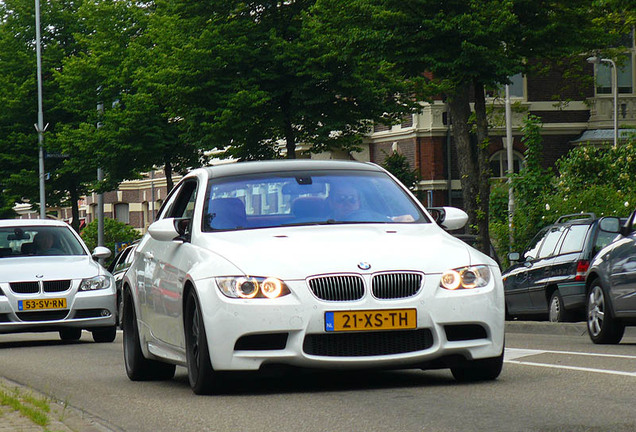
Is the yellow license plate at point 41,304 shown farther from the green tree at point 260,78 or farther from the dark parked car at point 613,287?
the green tree at point 260,78

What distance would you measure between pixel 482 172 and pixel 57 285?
10.0 m

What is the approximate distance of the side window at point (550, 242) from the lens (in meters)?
20.4

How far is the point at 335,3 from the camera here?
85.2 ft

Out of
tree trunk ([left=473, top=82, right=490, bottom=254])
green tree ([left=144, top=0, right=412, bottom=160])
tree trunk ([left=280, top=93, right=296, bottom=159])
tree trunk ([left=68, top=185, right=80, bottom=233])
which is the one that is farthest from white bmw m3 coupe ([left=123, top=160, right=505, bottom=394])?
tree trunk ([left=68, top=185, right=80, bottom=233])

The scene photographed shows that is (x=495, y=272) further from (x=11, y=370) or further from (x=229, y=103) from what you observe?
(x=229, y=103)

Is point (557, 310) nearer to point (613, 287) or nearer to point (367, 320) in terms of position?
point (613, 287)

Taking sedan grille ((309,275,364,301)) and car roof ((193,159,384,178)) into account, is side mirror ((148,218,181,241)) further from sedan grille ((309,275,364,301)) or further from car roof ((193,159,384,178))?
sedan grille ((309,275,364,301))

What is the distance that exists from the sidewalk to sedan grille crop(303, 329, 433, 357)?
1.42 metres

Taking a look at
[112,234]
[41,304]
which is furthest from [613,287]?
[112,234]

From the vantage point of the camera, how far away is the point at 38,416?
25.4 ft

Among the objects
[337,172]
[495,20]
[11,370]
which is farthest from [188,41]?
[337,172]

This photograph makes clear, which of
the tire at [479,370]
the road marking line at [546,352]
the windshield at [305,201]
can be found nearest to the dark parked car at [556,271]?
Result: the road marking line at [546,352]

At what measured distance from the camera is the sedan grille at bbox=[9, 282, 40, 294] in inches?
668

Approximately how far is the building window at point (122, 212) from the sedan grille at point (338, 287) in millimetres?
68829
